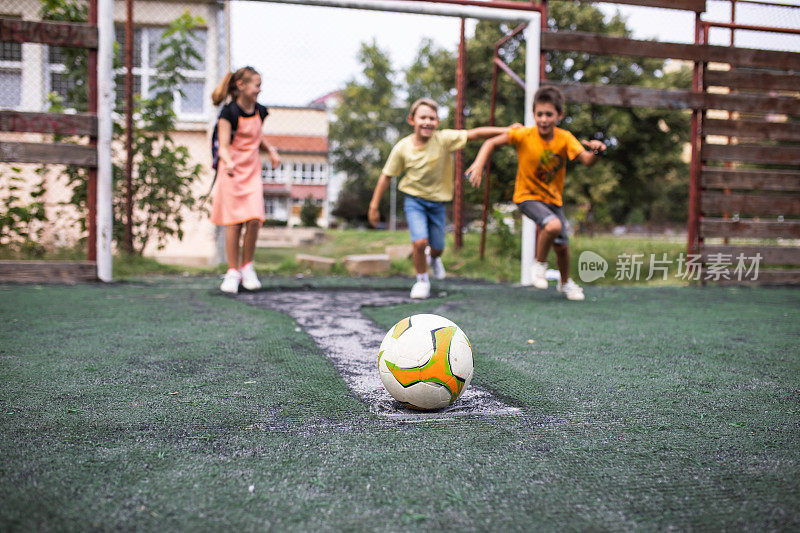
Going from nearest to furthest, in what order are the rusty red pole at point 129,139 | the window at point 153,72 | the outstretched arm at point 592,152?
1. the outstretched arm at point 592,152
2. the rusty red pole at point 129,139
3. the window at point 153,72

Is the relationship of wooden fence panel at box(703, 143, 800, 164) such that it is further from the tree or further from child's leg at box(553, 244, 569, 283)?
the tree

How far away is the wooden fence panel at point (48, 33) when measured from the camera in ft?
18.9

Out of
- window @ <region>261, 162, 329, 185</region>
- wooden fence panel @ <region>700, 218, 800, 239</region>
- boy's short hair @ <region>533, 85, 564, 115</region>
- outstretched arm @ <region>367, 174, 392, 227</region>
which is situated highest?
window @ <region>261, 162, 329, 185</region>

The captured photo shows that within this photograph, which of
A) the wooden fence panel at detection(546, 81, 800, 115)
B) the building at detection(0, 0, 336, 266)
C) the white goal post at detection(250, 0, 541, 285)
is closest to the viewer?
the white goal post at detection(250, 0, 541, 285)

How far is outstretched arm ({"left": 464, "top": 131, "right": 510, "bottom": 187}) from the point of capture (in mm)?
4938

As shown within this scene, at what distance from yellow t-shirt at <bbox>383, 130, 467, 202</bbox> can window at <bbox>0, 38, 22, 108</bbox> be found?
21.6 feet

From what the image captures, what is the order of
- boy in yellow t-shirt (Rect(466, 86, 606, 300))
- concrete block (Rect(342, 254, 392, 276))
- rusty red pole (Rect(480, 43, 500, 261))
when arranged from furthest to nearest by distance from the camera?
concrete block (Rect(342, 254, 392, 276))
rusty red pole (Rect(480, 43, 500, 261))
boy in yellow t-shirt (Rect(466, 86, 606, 300))

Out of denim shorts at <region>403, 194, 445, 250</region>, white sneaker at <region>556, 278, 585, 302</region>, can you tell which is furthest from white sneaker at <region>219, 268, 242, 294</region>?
white sneaker at <region>556, 278, 585, 302</region>

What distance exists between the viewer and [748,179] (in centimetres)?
738

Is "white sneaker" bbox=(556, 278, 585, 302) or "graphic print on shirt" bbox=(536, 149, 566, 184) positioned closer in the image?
"graphic print on shirt" bbox=(536, 149, 566, 184)

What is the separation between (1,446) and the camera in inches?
69.7

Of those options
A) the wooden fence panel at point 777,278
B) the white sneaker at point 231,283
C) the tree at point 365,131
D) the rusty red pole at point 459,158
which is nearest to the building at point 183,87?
the rusty red pole at point 459,158

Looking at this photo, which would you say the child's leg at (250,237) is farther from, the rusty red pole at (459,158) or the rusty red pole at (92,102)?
the rusty red pole at (459,158)

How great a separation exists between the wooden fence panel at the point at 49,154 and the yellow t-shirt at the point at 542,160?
4079 mm
